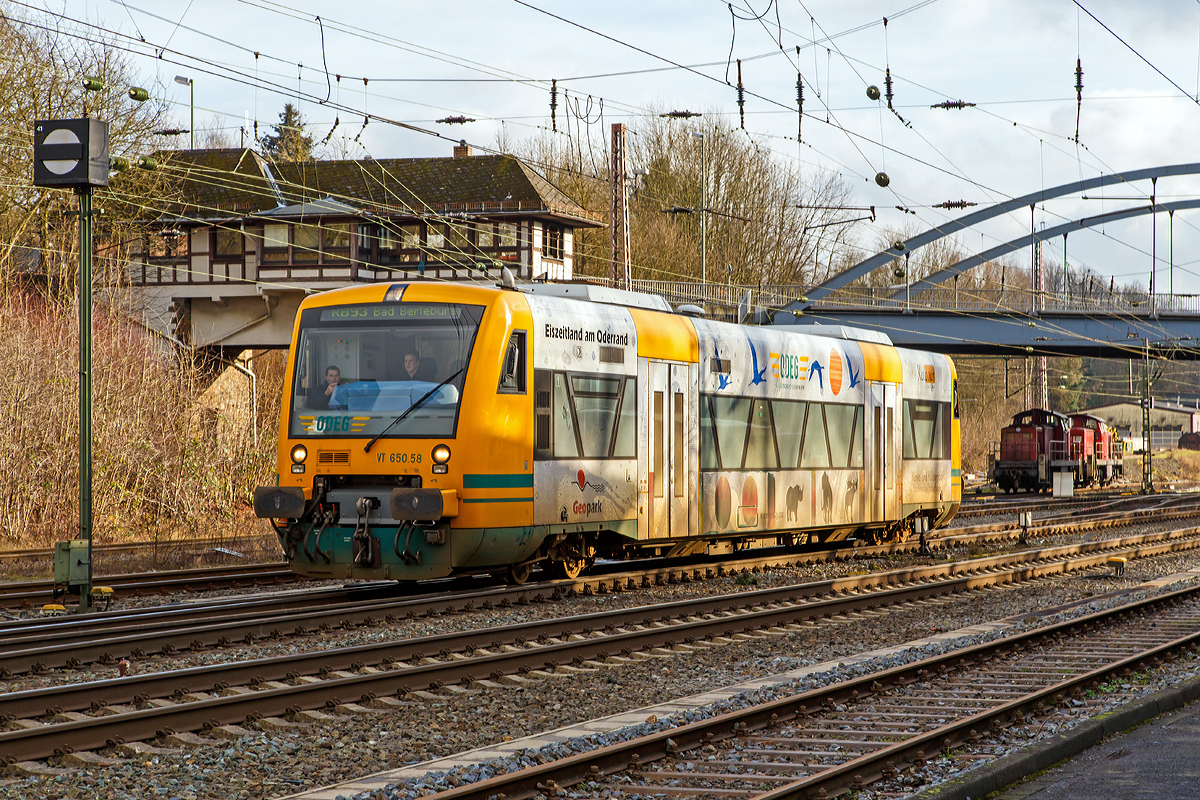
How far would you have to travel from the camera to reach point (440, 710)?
8.67 meters

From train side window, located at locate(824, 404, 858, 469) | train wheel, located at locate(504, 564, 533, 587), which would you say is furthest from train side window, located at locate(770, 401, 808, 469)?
train wheel, located at locate(504, 564, 533, 587)

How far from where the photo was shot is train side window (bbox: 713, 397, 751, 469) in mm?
16938

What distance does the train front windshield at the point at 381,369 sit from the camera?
13078 mm

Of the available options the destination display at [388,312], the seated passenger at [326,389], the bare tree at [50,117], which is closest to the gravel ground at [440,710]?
the seated passenger at [326,389]

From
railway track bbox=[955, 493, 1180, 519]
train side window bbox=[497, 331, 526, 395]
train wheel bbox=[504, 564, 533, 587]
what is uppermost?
train side window bbox=[497, 331, 526, 395]

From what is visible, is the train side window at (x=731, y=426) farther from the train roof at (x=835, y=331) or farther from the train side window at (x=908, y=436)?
the train side window at (x=908, y=436)

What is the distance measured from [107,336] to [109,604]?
15025mm

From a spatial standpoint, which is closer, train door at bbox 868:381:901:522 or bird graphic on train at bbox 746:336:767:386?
bird graphic on train at bbox 746:336:767:386

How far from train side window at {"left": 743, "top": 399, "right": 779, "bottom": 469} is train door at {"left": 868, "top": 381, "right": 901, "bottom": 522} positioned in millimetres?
3108

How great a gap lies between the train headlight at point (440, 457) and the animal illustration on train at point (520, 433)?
0.02 meters

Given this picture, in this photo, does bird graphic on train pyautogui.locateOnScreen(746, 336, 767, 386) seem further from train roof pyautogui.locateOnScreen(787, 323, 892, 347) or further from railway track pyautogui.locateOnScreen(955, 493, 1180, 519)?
railway track pyautogui.locateOnScreen(955, 493, 1180, 519)

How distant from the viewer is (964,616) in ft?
47.2

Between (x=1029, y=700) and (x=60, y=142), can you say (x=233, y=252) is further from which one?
(x=1029, y=700)

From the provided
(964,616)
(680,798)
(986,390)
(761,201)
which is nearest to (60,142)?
(680,798)
